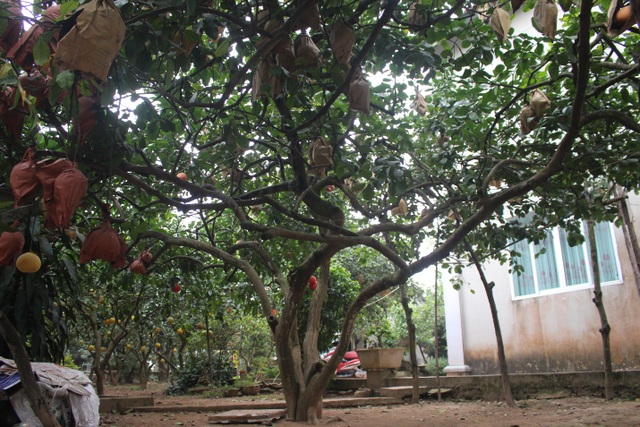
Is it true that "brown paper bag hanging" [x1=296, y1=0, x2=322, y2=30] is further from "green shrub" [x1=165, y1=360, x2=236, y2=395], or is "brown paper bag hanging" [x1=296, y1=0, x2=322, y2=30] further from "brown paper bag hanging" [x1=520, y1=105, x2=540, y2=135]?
"green shrub" [x1=165, y1=360, x2=236, y2=395]

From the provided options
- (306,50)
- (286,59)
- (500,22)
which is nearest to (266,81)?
(286,59)

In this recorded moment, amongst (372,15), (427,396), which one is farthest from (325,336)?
(372,15)

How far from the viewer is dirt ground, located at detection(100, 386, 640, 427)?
5218mm

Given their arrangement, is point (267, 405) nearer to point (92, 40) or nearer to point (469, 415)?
point (469, 415)

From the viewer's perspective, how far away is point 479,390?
8180 mm

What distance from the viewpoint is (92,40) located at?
70.0 inches

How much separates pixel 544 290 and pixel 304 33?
740cm

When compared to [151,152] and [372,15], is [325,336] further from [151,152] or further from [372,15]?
[372,15]

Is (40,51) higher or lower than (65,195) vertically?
higher

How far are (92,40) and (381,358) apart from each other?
28.1ft

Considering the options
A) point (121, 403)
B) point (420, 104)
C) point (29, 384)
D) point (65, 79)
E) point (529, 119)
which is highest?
point (420, 104)

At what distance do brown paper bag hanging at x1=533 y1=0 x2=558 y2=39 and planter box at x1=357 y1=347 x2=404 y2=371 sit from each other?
24.4 ft

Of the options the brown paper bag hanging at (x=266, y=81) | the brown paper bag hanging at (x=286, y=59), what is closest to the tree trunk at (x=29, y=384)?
the brown paper bag hanging at (x=266, y=81)

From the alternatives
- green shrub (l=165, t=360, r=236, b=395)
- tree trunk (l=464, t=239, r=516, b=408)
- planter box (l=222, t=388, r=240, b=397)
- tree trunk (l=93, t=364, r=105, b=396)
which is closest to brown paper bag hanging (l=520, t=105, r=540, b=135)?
tree trunk (l=464, t=239, r=516, b=408)
